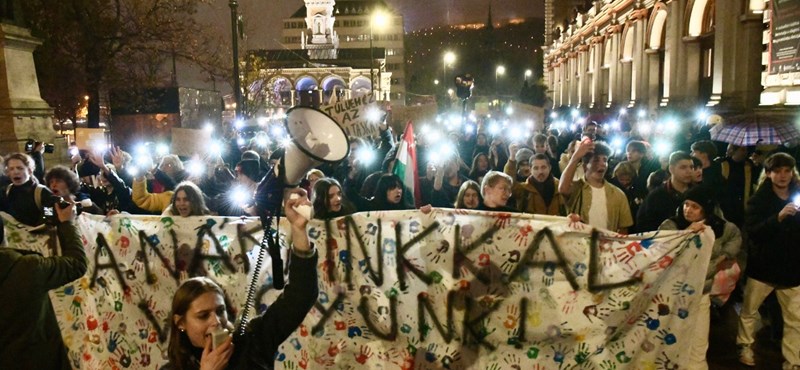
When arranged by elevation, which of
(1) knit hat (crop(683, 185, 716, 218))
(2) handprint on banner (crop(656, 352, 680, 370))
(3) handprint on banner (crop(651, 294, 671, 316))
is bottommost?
(2) handprint on banner (crop(656, 352, 680, 370))

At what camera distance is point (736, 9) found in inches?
707

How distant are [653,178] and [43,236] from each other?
5.76m

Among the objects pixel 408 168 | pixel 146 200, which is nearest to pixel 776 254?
pixel 408 168

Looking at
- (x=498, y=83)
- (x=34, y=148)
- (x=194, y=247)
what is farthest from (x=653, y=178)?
(x=498, y=83)

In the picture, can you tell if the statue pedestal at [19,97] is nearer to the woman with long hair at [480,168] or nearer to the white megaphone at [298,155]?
the woman with long hair at [480,168]

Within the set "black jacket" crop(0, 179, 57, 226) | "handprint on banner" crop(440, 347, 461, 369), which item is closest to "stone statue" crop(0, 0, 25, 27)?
"black jacket" crop(0, 179, 57, 226)

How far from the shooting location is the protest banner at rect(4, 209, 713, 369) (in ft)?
14.1

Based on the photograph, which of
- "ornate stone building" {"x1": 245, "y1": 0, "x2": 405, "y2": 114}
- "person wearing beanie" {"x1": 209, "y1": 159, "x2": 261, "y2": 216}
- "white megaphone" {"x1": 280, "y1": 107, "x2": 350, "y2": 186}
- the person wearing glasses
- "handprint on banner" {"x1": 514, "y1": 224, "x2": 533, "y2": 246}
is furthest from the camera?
"ornate stone building" {"x1": 245, "y1": 0, "x2": 405, "y2": 114}

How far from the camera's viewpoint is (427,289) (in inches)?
182

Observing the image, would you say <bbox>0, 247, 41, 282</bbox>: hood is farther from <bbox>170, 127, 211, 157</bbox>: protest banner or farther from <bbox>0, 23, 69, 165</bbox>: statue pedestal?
<bbox>0, 23, 69, 165</bbox>: statue pedestal

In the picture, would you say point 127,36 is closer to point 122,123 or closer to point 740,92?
point 122,123

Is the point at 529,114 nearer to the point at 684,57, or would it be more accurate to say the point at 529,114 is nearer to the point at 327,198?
the point at 327,198

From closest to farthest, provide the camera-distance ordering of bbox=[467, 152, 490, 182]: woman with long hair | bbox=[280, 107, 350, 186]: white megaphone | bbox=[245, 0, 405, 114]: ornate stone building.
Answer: bbox=[280, 107, 350, 186]: white megaphone, bbox=[467, 152, 490, 182]: woman with long hair, bbox=[245, 0, 405, 114]: ornate stone building

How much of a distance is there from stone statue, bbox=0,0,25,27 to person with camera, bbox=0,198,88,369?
8514mm
